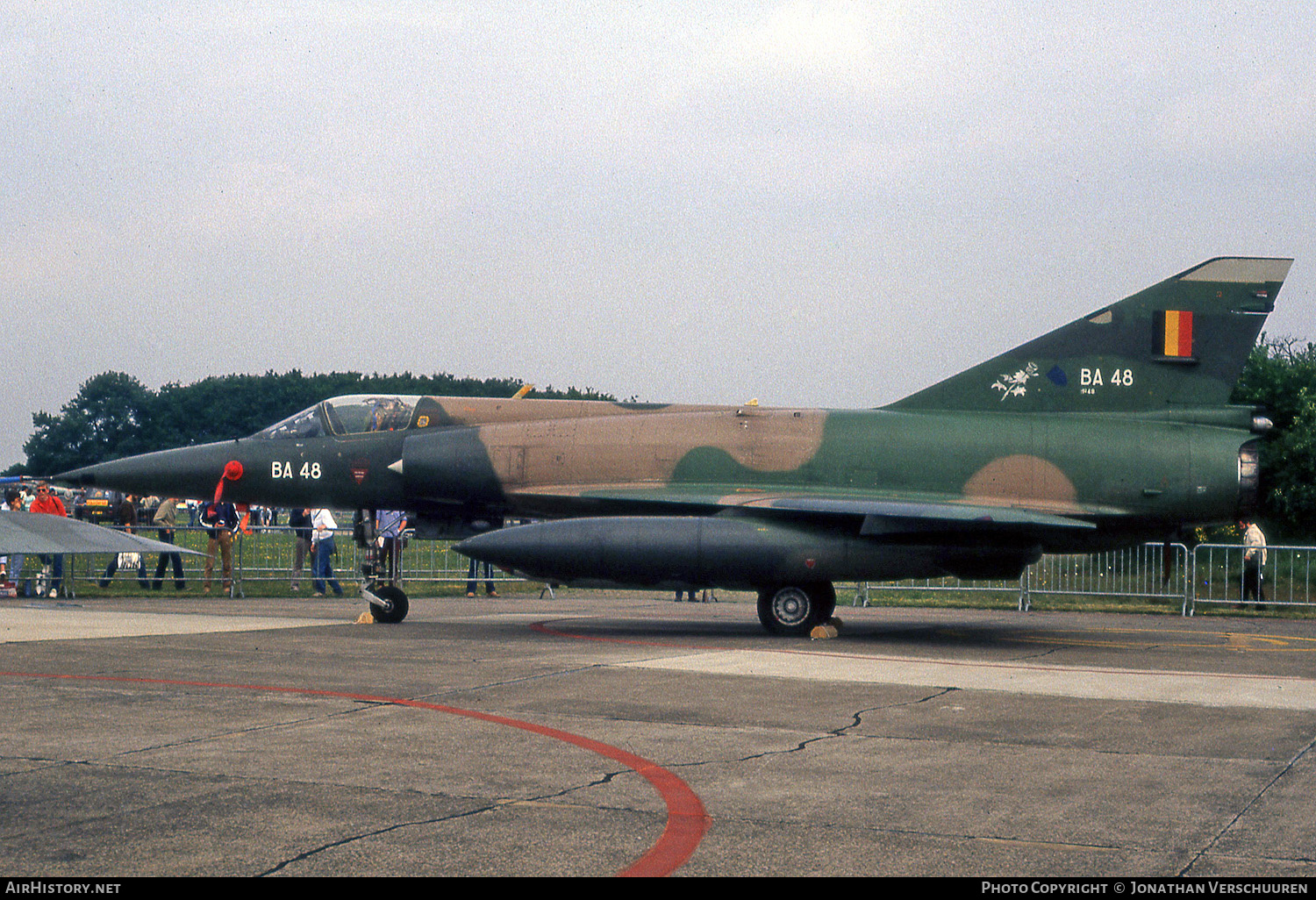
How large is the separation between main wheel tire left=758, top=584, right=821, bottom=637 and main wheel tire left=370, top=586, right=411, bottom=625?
15.3ft

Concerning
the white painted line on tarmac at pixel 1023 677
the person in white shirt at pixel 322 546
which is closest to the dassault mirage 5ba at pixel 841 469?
the white painted line on tarmac at pixel 1023 677

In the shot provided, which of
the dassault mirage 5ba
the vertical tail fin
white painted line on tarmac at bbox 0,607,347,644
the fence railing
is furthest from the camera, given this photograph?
the fence railing

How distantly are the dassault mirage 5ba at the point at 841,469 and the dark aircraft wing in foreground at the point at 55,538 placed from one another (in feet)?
12.5

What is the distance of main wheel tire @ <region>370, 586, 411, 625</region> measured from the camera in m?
15.0

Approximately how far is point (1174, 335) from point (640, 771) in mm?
10718

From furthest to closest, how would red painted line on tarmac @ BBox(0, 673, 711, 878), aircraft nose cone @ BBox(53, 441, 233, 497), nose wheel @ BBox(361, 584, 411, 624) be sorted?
1. aircraft nose cone @ BBox(53, 441, 233, 497)
2. nose wheel @ BBox(361, 584, 411, 624)
3. red painted line on tarmac @ BBox(0, 673, 711, 878)

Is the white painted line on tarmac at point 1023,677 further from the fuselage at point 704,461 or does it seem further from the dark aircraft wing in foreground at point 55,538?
the dark aircraft wing in foreground at point 55,538

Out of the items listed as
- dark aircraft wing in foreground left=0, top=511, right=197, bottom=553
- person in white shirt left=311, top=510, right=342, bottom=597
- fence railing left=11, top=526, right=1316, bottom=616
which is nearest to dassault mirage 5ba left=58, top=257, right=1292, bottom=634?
dark aircraft wing in foreground left=0, top=511, right=197, bottom=553

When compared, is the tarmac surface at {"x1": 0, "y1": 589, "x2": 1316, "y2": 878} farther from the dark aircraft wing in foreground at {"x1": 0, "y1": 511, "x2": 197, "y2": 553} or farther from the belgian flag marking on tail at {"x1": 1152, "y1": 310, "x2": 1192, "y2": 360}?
the belgian flag marking on tail at {"x1": 1152, "y1": 310, "x2": 1192, "y2": 360}

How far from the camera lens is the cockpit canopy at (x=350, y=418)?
50.6 ft

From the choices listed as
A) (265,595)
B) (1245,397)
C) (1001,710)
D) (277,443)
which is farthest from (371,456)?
(1245,397)

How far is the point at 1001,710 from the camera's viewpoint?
8391mm

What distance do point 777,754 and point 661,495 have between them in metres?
7.66

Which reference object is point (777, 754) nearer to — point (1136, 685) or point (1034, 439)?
point (1136, 685)
